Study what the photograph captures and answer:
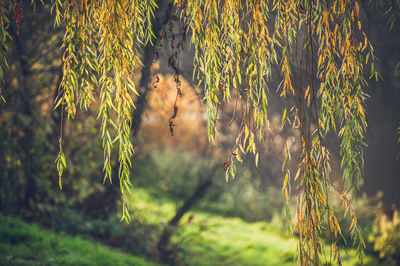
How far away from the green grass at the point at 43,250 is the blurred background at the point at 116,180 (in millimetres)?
14

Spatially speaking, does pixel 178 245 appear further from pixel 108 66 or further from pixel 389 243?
pixel 108 66

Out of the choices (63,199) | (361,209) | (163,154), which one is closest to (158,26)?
(63,199)

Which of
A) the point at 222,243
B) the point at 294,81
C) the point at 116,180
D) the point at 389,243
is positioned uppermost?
the point at 294,81

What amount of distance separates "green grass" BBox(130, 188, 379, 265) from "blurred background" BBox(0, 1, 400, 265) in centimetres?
2

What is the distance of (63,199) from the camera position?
18.4 ft

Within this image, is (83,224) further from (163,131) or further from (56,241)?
(163,131)

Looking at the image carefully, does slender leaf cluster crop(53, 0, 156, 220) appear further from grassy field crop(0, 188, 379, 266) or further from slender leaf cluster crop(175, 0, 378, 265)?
grassy field crop(0, 188, 379, 266)

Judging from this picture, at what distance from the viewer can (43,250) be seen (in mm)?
4246

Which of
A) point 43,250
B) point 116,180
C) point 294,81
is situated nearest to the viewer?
point 294,81

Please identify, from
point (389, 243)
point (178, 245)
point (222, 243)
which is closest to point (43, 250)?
point (178, 245)

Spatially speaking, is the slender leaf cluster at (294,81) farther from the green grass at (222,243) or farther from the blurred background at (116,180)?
the green grass at (222,243)

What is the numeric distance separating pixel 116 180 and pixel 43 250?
1794 mm

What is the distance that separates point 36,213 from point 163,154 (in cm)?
473

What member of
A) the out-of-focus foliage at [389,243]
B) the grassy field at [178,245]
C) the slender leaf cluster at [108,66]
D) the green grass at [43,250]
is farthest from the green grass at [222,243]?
the slender leaf cluster at [108,66]
